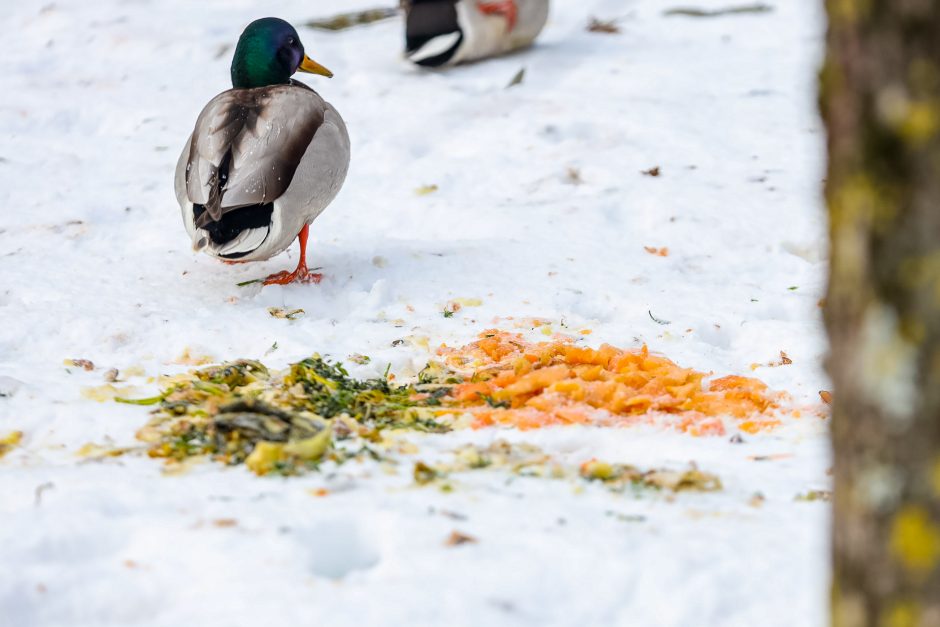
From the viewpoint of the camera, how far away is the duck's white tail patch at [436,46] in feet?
26.2

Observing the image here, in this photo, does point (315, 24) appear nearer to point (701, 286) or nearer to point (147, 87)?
point (147, 87)

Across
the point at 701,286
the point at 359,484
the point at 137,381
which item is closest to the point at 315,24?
the point at 701,286

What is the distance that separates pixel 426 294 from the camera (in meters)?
4.93

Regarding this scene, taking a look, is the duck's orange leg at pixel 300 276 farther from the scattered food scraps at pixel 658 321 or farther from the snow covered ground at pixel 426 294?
the scattered food scraps at pixel 658 321

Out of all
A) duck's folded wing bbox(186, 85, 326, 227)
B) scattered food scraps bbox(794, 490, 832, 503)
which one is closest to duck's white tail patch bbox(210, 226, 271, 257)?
duck's folded wing bbox(186, 85, 326, 227)

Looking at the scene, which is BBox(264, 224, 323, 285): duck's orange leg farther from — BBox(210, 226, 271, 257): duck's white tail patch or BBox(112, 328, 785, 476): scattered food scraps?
BBox(112, 328, 785, 476): scattered food scraps

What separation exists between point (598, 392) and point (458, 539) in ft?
4.20

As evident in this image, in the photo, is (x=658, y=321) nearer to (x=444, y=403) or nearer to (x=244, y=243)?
(x=444, y=403)

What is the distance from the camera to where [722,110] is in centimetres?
721

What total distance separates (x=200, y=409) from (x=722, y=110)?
4830mm

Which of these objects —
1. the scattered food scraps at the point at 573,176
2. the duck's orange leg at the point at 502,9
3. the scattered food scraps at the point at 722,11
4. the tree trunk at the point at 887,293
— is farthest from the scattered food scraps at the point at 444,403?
the scattered food scraps at the point at 722,11

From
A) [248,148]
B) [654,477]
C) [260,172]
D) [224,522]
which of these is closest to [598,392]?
[654,477]

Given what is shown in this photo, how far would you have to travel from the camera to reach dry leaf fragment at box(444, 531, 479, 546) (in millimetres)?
2395

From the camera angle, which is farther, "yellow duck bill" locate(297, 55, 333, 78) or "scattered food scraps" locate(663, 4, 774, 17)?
"scattered food scraps" locate(663, 4, 774, 17)
